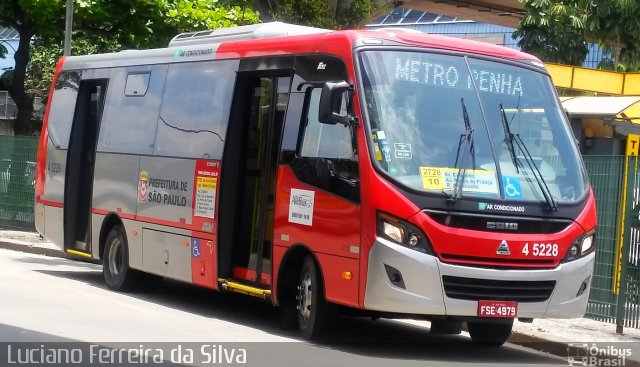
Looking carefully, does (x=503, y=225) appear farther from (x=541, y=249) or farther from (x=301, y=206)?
(x=301, y=206)

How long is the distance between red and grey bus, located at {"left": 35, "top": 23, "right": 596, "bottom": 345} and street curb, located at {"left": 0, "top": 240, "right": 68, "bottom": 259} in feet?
24.4

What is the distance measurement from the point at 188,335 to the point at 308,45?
316cm

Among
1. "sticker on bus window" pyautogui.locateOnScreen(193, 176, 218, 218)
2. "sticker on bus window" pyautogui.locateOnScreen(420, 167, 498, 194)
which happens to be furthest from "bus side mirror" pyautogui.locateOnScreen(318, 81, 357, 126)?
"sticker on bus window" pyautogui.locateOnScreen(193, 176, 218, 218)

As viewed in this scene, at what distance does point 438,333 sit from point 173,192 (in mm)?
3569

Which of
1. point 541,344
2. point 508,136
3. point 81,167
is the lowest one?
point 541,344

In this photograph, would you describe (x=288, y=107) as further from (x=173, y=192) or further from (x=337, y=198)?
(x=173, y=192)

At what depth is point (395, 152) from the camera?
10.6 meters

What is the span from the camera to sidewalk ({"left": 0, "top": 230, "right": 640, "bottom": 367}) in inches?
443

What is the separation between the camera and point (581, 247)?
11.1 meters

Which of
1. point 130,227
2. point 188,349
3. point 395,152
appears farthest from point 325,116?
point 130,227

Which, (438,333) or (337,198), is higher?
(337,198)

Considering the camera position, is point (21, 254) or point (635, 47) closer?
point (21, 254)

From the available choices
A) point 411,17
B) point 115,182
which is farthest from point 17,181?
point 411,17

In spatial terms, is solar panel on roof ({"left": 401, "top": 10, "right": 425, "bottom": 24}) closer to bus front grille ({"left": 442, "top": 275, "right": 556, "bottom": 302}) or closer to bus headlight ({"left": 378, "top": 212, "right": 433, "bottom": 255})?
bus front grille ({"left": 442, "top": 275, "right": 556, "bottom": 302})
